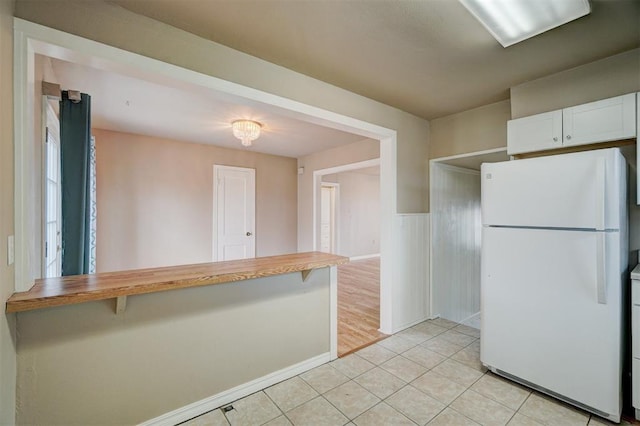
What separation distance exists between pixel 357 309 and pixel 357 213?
4193mm

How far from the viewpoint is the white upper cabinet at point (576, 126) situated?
6.15ft

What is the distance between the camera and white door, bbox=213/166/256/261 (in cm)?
487

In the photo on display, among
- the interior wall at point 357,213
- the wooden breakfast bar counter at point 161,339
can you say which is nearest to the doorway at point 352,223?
the interior wall at point 357,213

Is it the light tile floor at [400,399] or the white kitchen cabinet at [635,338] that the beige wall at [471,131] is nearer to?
the white kitchen cabinet at [635,338]

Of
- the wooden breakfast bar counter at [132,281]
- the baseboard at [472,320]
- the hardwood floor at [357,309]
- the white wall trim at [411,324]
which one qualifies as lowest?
the baseboard at [472,320]

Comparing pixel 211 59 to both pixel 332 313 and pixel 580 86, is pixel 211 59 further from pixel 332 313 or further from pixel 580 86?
pixel 580 86

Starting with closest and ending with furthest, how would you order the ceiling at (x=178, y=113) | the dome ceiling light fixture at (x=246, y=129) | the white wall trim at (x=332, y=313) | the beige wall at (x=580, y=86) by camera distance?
the beige wall at (x=580, y=86) → the ceiling at (x=178, y=113) → the white wall trim at (x=332, y=313) → the dome ceiling light fixture at (x=246, y=129)

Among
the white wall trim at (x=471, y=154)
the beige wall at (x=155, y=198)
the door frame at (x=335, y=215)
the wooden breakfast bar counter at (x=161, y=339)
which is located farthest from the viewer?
the door frame at (x=335, y=215)

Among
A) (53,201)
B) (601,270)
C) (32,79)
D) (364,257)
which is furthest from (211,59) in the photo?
(364,257)

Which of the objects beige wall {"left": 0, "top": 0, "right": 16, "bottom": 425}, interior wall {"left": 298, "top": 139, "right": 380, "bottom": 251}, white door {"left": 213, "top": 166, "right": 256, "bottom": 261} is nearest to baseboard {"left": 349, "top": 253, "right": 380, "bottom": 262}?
interior wall {"left": 298, "top": 139, "right": 380, "bottom": 251}

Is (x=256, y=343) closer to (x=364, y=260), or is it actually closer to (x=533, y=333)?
(x=533, y=333)

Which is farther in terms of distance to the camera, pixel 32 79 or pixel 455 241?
pixel 455 241

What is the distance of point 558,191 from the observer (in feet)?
6.06

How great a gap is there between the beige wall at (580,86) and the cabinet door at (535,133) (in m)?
0.14
